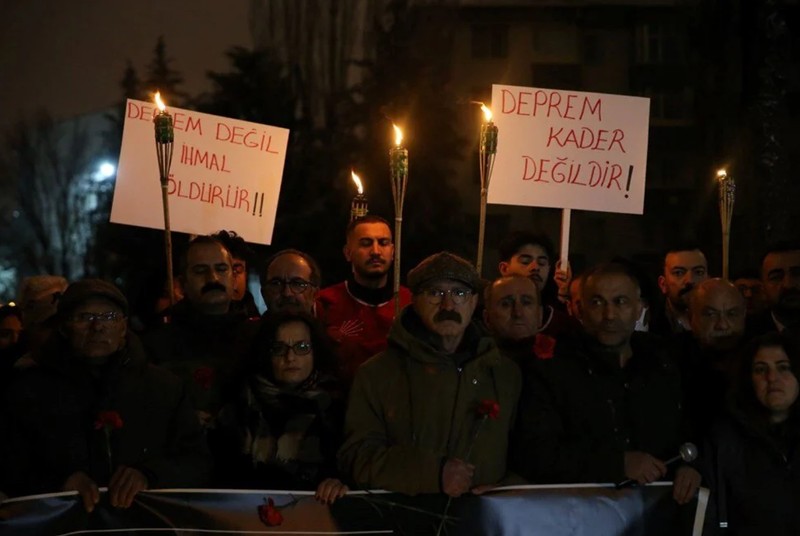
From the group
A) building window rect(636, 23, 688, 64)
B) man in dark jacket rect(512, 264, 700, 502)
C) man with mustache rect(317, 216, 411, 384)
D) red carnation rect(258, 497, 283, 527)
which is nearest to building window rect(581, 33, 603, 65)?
building window rect(636, 23, 688, 64)

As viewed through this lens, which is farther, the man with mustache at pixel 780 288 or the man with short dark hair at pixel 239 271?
the man with short dark hair at pixel 239 271

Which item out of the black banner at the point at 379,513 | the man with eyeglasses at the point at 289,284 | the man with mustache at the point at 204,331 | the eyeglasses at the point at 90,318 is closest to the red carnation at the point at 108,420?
the black banner at the point at 379,513

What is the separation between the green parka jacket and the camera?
4.07 metres

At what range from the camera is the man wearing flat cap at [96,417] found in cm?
400

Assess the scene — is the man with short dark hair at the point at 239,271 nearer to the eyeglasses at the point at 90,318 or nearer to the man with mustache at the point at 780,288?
the eyeglasses at the point at 90,318

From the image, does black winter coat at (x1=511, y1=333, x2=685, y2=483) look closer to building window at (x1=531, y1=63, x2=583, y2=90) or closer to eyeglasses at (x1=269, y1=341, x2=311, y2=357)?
eyeglasses at (x1=269, y1=341, x2=311, y2=357)

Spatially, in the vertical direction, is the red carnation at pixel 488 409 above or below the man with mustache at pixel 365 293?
below

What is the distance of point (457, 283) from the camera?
→ 424 cm

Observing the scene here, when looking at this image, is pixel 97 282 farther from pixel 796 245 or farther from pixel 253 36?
pixel 253 36

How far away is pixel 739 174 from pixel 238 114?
705cm

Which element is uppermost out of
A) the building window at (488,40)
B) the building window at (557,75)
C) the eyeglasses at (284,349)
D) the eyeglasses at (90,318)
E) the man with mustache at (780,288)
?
the building window at (488,40)

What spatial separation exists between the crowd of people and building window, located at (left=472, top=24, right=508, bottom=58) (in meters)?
14.7

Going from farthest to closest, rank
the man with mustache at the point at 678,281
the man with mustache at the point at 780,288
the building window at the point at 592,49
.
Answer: the building window at the point at 592,49, the man with mustache at the point at 678,281, the man with mustache at the point at 780,288

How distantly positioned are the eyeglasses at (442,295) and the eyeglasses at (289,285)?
3.83 ft
